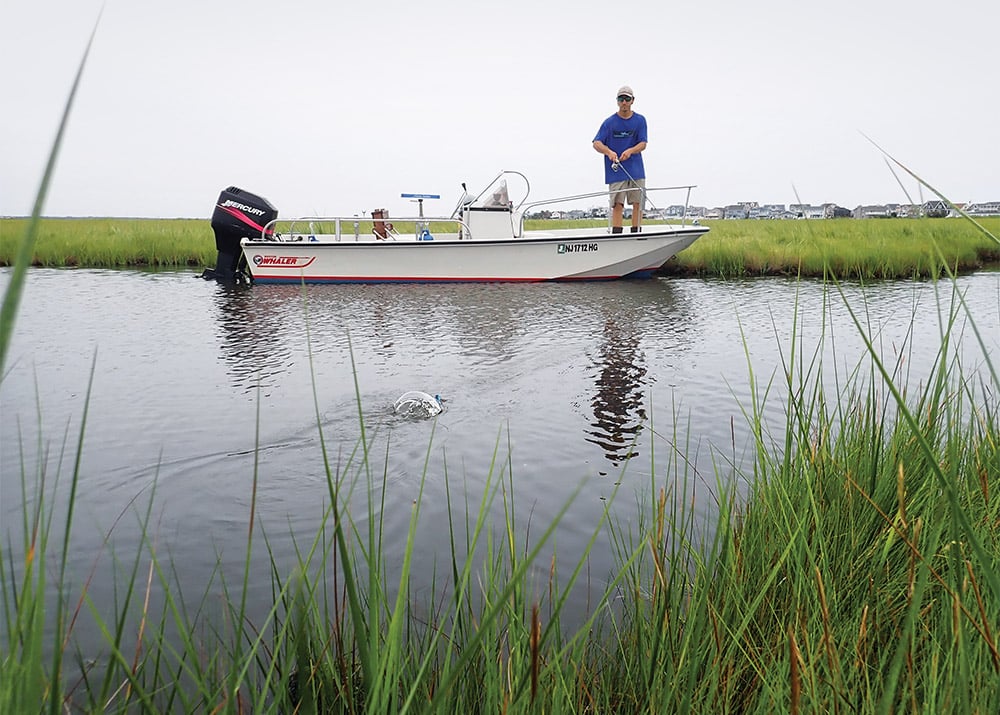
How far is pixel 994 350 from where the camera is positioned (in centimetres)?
631

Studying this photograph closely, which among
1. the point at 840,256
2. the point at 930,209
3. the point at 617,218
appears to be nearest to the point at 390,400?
the point at 930,209

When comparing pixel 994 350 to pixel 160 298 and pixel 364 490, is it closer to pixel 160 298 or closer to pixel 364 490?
pixel 364 490

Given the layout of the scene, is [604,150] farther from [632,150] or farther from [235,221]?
[235,221]

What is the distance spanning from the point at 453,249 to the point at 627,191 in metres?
3.04

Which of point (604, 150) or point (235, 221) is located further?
point (235, 221)

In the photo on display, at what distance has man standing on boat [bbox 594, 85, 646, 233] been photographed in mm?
11609

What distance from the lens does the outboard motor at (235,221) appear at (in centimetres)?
1284

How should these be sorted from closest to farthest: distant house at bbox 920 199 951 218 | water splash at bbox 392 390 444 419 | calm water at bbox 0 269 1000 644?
1. distant house at bbox 920 199 951 218
2. calm water at bbox 0 269 1000 644
3. water splash at bbox 392 390 444 419

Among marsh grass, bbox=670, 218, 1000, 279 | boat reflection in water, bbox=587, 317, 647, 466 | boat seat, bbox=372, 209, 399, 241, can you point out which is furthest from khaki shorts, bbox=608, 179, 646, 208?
boat reflection in water, bbox=587, 317, 647, 466

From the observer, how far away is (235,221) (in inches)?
508

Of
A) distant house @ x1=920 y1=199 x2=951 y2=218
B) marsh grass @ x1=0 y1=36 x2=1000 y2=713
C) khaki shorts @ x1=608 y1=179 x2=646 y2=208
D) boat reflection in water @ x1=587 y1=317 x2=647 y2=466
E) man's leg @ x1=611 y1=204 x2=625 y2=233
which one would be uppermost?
khaki shorts @ x1=608 y1=179 x2=646 y2=208

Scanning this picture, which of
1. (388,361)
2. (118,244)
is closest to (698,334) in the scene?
(388,361)

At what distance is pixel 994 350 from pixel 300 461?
18.9 feet

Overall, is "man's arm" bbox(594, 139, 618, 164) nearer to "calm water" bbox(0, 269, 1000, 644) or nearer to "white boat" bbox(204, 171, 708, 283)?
"white boat" bbox(204, 171, 708, 283)
